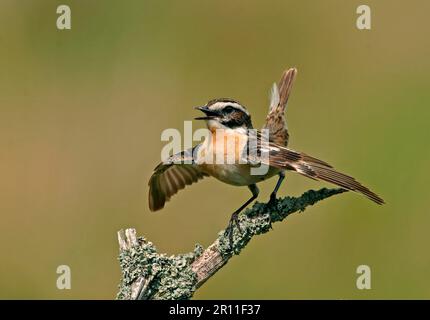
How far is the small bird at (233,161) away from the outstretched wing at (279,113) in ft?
0.26

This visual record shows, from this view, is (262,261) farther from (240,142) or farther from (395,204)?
(240,142)

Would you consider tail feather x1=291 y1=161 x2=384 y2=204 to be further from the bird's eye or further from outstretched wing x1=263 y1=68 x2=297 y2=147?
outstretched wing x1=263 y1=68 x2=297 y2=147

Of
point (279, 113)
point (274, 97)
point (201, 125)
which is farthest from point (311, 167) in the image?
point (201, 125)

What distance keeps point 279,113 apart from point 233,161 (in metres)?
1.68

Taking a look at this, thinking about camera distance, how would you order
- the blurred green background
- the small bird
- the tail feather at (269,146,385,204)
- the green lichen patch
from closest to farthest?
the green lichen patch → the tail feather at (269,146,385,204) → the small bird → the blurred green background

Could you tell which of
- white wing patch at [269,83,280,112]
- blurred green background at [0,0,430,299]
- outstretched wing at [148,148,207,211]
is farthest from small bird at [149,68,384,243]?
blurred green background at [0,0,430,299]

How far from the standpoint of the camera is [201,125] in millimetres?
11391

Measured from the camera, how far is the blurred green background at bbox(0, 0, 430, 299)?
410 inches

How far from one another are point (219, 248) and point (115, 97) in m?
6.78

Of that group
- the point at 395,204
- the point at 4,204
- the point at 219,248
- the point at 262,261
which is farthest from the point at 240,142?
the point at 4,204

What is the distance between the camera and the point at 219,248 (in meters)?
6.26

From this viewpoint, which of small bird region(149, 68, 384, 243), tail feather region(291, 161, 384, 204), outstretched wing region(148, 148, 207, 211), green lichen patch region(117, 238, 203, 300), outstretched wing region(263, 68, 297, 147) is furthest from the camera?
outstretched wing region(263, 68, 297, 147)

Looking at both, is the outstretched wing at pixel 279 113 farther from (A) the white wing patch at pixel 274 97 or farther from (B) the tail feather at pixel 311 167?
(B) the tail feather at pixel 311 167

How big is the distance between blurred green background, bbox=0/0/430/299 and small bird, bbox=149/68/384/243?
2108mm
